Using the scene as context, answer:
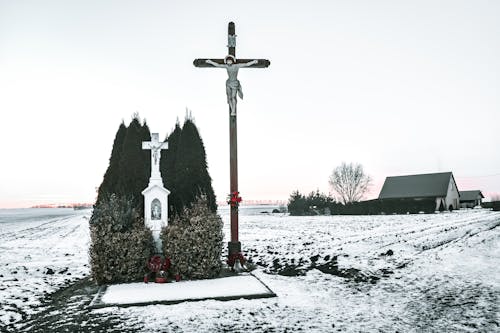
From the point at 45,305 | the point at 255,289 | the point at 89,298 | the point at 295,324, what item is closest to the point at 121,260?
the point at 89,298

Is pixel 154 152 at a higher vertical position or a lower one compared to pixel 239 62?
lower

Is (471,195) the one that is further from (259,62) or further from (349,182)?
(259,62)

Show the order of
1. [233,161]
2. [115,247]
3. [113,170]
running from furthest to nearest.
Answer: [113,170] → [233,161] → [115,247]

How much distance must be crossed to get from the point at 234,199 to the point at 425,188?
50100mm

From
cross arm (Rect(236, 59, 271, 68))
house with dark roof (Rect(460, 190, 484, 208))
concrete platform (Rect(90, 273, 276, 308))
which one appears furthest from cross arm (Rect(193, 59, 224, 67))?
house with dark roof (Rect(460, 190, 484, 208))

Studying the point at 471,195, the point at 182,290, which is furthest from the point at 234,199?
the point at 471,195

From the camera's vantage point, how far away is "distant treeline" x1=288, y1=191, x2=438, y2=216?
45375 mm

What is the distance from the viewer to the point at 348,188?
89.0 m

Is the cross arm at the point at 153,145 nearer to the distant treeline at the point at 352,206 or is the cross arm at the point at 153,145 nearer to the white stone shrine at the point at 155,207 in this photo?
the white stone shrine at the point at 155,207

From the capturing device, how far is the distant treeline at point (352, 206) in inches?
1786

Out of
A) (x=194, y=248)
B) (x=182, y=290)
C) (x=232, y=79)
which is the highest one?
(x=232, y=79)

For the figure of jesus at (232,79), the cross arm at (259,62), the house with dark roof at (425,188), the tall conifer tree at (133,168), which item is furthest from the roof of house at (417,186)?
the tall conifer tree at (133,168)

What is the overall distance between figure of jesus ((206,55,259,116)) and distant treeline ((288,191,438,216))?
126 ft

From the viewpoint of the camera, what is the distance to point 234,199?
1175 centimetres
